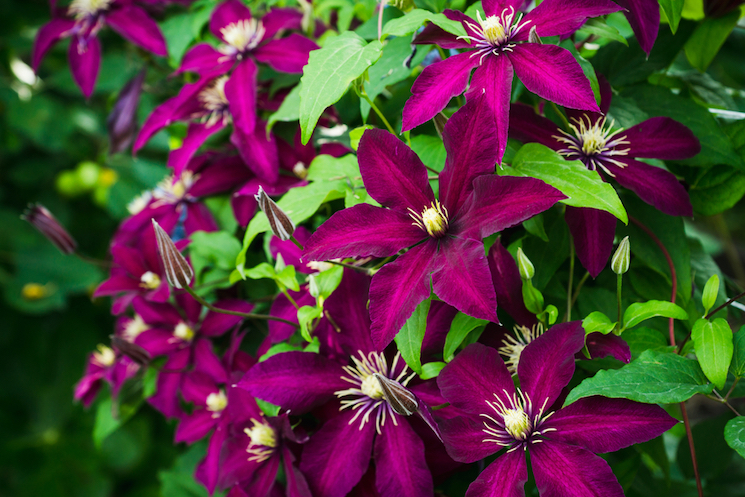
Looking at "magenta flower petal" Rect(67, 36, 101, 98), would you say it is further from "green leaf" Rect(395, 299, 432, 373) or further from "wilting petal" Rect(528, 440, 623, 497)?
"wilting petal" Rect(528, 440, 623, 497)

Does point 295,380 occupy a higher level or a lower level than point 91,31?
lower

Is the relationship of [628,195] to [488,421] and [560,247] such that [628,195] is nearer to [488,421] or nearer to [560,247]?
[560,247]

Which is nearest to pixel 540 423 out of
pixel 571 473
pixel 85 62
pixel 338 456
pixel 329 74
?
pixel 571 473

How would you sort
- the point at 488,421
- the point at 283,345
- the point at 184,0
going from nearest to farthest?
the point at 488,421, the point at 283,345, the point at 184,0

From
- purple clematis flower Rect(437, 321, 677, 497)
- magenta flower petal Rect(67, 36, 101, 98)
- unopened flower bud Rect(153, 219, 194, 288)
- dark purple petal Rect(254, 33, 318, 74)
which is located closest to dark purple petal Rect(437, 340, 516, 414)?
purple clematis flower Rect(437, 321, 677, 497)

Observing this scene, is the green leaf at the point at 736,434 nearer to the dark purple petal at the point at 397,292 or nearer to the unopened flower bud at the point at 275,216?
the dark purple petal at the point at 397,292

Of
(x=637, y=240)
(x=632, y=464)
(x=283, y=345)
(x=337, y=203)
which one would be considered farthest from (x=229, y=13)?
(x=632, y=464)

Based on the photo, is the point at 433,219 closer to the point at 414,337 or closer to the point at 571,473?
the point at 414,337
